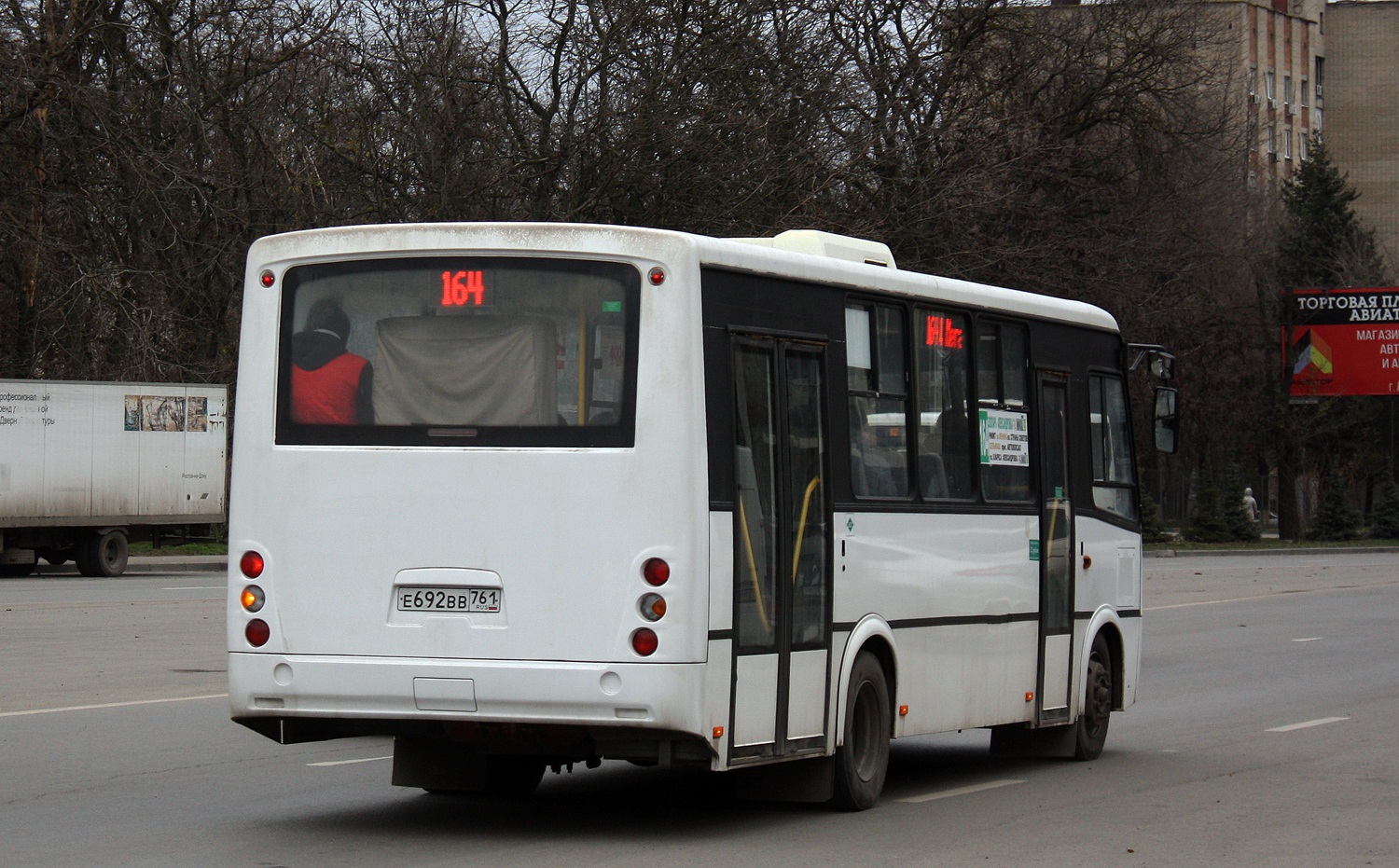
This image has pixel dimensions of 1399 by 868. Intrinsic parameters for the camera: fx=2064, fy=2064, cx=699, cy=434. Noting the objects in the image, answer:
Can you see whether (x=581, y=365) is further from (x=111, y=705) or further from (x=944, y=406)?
(x=111, y=705)

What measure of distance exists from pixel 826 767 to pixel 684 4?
28228 millimetres

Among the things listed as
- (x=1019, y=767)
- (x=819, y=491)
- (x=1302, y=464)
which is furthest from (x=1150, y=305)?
(x=819, y=491)

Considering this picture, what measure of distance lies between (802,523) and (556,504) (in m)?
1.32

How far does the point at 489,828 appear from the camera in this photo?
9219mm

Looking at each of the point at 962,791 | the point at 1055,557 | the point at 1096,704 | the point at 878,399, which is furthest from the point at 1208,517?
the point at 878,399

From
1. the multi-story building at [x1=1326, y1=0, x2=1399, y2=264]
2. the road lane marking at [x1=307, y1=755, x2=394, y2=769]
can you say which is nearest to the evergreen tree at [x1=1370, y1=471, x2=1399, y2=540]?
the multi-story building at [x1=1326, y1=0, x2=1399, y2=264]

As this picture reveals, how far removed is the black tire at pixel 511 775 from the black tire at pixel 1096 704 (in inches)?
148

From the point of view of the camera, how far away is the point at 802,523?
30.7ft

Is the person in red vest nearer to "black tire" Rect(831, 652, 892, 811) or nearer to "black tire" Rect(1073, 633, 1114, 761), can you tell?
"black tire" Rect(831, 652, 892, 811)

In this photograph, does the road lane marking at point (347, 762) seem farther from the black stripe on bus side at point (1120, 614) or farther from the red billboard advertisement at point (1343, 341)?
the red billboard advertisement at point (1343, 341)

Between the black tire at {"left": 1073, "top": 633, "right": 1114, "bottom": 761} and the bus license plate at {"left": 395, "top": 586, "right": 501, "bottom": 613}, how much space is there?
16.6ft

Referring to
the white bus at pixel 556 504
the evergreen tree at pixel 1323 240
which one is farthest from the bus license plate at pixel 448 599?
the evergreen tree at pixel 1323 240

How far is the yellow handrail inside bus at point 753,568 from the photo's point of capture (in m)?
8.89

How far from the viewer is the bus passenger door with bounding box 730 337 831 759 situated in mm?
8891
